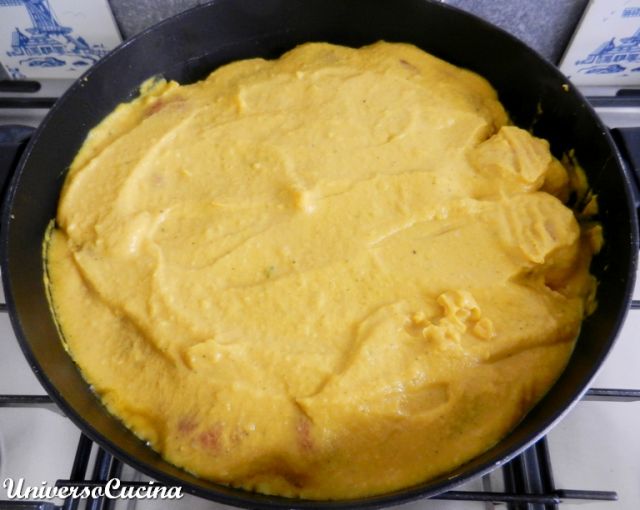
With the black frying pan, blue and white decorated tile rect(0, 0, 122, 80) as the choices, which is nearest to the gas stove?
the black frying pan

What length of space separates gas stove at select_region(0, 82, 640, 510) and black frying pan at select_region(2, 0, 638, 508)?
84 mm

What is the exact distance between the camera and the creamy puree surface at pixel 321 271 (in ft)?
3.29

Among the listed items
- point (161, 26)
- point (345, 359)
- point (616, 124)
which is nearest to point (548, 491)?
point (345, 359)

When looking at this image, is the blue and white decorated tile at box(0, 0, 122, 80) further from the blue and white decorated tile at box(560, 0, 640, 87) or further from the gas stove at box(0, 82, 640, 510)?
the blue and white decorated tile at box(560, 0, 640, 87)

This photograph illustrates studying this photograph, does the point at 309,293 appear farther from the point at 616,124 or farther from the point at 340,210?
the point at 616,124

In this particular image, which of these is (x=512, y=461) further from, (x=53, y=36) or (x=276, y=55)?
(x=53, y=36)

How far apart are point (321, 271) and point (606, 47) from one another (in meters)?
0.93

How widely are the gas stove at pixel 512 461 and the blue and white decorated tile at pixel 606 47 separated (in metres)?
0.35

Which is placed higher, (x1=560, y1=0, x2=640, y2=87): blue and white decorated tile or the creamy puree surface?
(x1=560, y1=0, x2=640, y2=87): blue and white decorated tile

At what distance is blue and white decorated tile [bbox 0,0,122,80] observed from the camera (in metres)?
1.36

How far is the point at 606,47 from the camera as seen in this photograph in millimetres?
1421

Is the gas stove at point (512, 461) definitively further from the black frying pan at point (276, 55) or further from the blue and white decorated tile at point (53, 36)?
the blue and white decorated tile at point (53, 36)

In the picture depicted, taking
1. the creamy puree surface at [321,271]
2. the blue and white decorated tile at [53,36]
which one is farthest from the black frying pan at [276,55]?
the blue and white decorated tile at [53,36]

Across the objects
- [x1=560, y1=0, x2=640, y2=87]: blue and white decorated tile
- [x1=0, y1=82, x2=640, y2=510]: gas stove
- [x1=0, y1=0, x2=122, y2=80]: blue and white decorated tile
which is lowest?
[x1=0, y1=82, x2=640, y2=510]: gas stove
